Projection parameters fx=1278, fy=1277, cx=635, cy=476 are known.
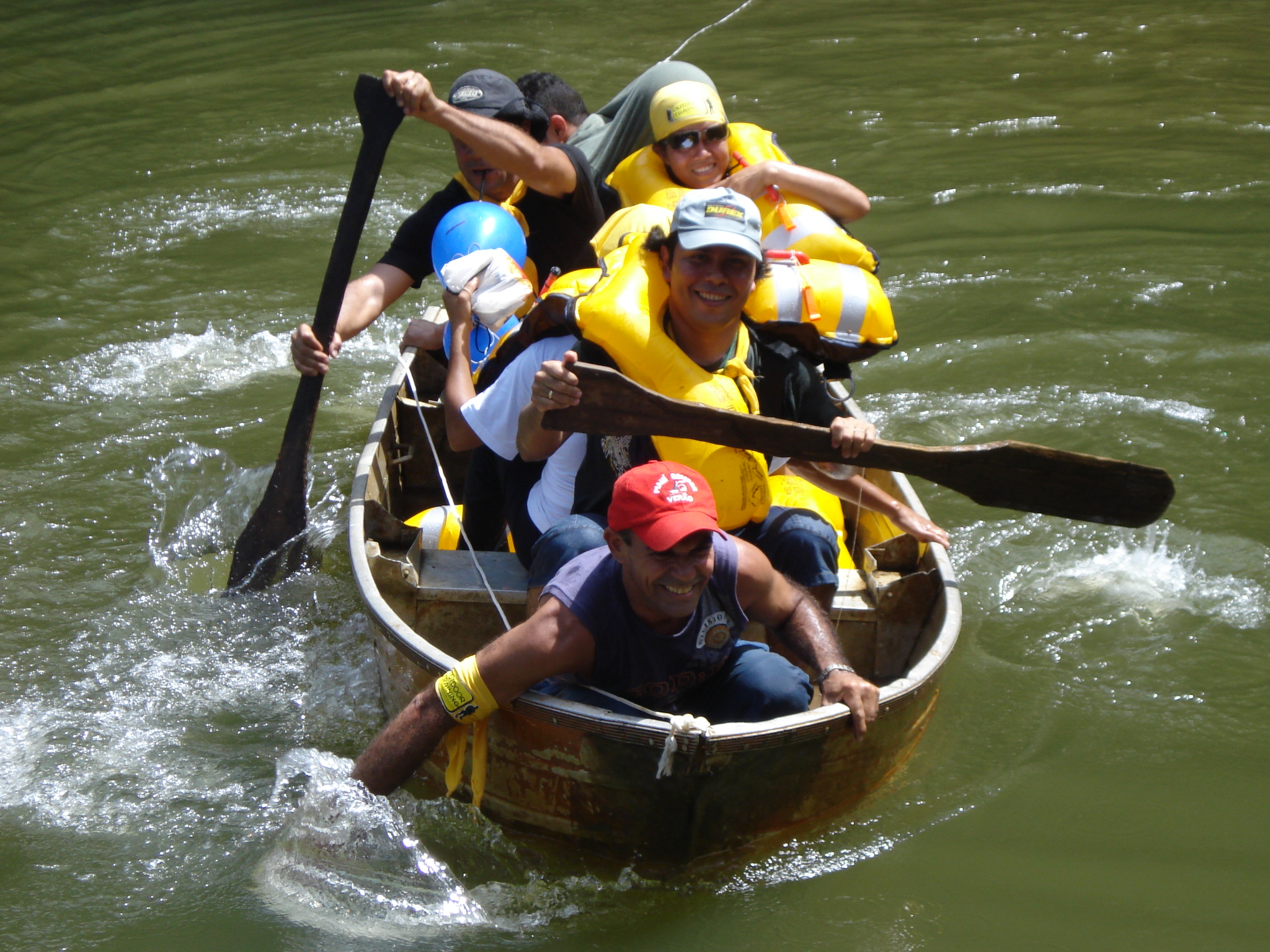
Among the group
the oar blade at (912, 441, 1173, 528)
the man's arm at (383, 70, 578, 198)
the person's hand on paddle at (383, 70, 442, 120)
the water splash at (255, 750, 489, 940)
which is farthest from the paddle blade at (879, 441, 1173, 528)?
the person's hand on paddle at (383, 70, 442, 120)

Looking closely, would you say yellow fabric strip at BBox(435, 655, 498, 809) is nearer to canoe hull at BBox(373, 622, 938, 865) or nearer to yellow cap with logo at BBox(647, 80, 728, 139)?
canoe hull at BBox(373, 622, 938, 865)

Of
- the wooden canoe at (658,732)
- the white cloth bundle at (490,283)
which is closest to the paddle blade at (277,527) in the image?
the wooden canoe at (658,732)

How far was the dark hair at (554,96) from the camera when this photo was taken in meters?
6.17

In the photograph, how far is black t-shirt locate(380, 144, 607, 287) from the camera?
5371 millimetres

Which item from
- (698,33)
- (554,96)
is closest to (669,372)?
(554,96)

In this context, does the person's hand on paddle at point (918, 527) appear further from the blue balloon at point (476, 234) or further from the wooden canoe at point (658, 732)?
the blue balloon at point (476, 234)

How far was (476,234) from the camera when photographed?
4863 mm

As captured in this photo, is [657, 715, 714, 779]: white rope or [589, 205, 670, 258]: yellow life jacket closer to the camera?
[657, 715, 714, 779]: white rope

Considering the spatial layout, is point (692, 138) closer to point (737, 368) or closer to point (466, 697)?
point (737, 368)

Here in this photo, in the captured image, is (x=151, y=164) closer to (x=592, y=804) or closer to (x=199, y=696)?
(x=199, y=696)

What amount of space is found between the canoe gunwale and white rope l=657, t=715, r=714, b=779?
1cm

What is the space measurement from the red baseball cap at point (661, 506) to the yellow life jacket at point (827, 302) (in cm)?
101

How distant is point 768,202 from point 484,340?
1256mm

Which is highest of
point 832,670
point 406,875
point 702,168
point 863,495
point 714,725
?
point 702,168
